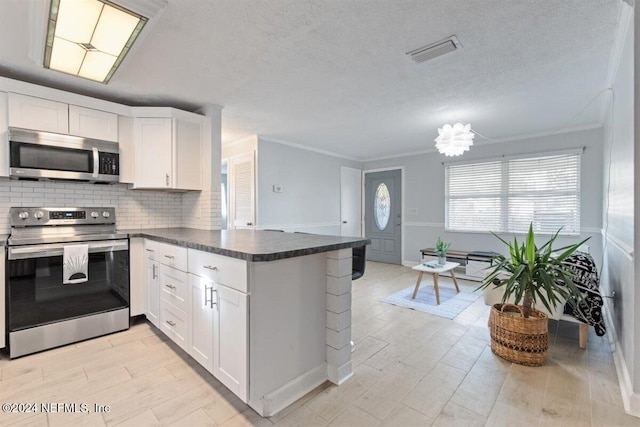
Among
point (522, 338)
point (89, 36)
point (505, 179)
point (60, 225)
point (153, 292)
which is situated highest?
point (89, 36)

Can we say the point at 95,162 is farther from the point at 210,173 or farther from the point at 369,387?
the point at 369,387

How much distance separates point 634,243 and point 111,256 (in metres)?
3.80

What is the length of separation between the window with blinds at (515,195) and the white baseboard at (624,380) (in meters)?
2.33

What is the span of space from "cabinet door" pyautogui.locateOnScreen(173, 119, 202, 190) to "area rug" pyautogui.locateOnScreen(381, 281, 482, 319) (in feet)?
8.82

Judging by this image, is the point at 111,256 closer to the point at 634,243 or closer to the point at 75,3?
the point at 75,3

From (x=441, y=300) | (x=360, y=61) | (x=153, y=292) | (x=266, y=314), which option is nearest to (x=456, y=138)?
(x=360, y=61)

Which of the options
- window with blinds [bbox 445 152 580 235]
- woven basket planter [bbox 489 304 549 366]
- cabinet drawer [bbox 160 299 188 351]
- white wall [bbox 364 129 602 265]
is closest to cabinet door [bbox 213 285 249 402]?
cabinet drawer [bbox 160 299 188 351]

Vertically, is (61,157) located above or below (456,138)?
below

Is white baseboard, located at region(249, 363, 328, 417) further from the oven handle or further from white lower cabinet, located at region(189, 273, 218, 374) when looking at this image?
the oven handle

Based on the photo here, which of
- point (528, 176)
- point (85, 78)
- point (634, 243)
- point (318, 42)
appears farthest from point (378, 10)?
point (528, 176)

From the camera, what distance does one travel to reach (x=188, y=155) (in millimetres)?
3250

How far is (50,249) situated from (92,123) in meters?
1.24

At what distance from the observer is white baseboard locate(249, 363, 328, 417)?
5.31 feet

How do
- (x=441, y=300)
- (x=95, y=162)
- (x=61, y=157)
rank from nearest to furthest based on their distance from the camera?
1. (x=61, y=157)
2. (x=95, y=162)
3. (x=441, y=300)
